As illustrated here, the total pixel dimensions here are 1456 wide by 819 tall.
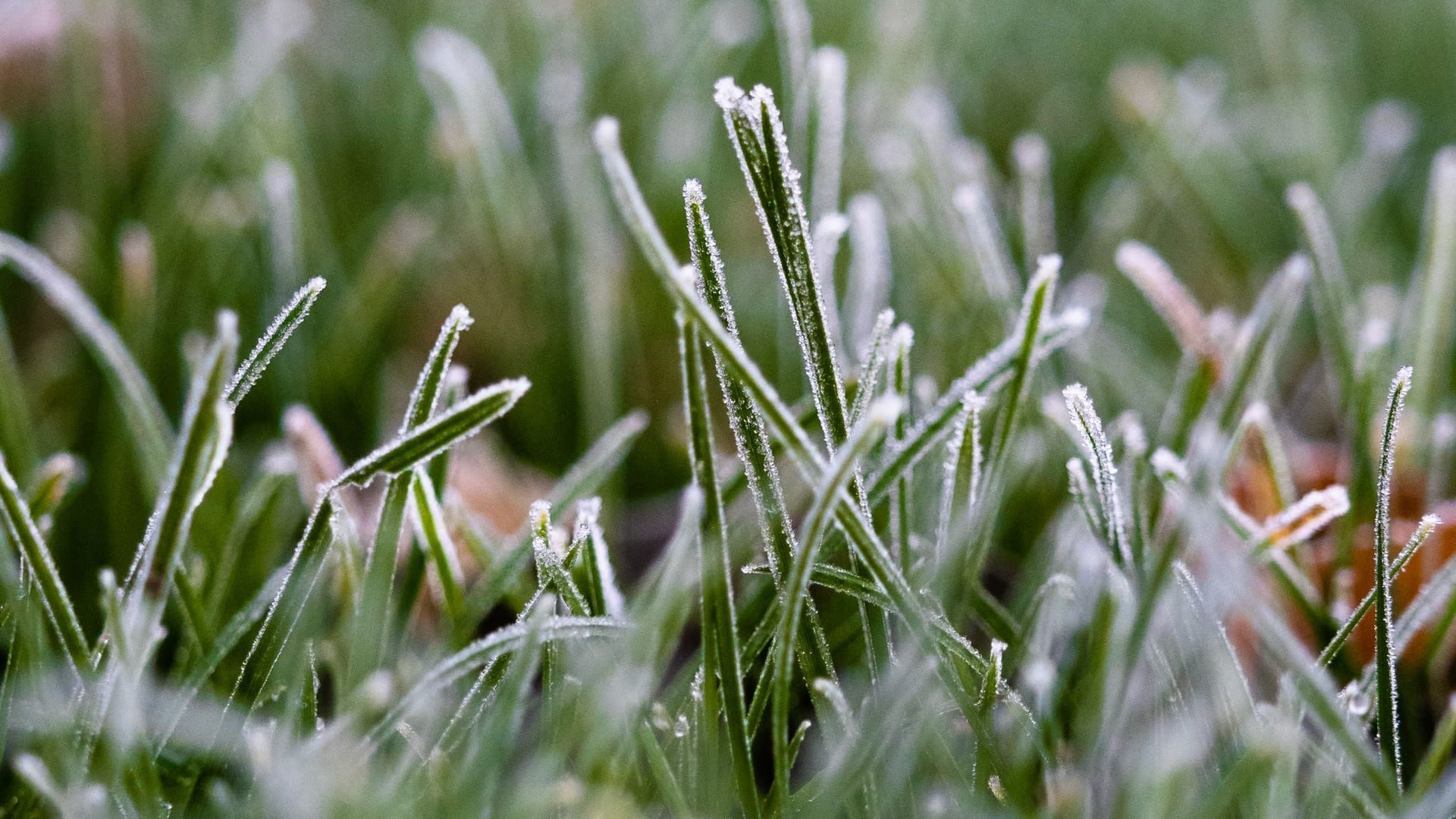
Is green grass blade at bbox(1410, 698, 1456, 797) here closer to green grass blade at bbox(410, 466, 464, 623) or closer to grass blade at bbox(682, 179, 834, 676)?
grass blade at bbox(682, 179, 834, 676)

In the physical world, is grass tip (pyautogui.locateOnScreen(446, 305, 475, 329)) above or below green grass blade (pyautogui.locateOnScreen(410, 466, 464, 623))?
above

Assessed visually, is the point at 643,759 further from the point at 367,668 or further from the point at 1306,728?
the point at 1306,728

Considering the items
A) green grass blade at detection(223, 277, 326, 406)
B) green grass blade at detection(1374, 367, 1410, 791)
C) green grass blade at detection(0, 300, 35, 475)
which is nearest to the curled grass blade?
green grass blade at detection(1374, 367, 1410, 791)

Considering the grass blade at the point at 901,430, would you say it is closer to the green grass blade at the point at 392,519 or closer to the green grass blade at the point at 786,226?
the green grass blade at the point at 786,226

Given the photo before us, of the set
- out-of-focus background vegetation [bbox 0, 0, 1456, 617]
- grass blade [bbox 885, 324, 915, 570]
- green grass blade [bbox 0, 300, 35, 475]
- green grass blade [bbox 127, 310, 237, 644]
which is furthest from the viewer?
out-of-focus background vegetation [bbox 0, 0, 1456, 617]

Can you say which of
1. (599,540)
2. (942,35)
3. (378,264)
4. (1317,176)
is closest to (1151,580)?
(599,540)

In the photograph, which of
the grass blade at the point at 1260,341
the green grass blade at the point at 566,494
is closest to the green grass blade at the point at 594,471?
the green grass blade at the point at 566,494

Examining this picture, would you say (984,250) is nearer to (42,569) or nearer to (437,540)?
(437,540)
